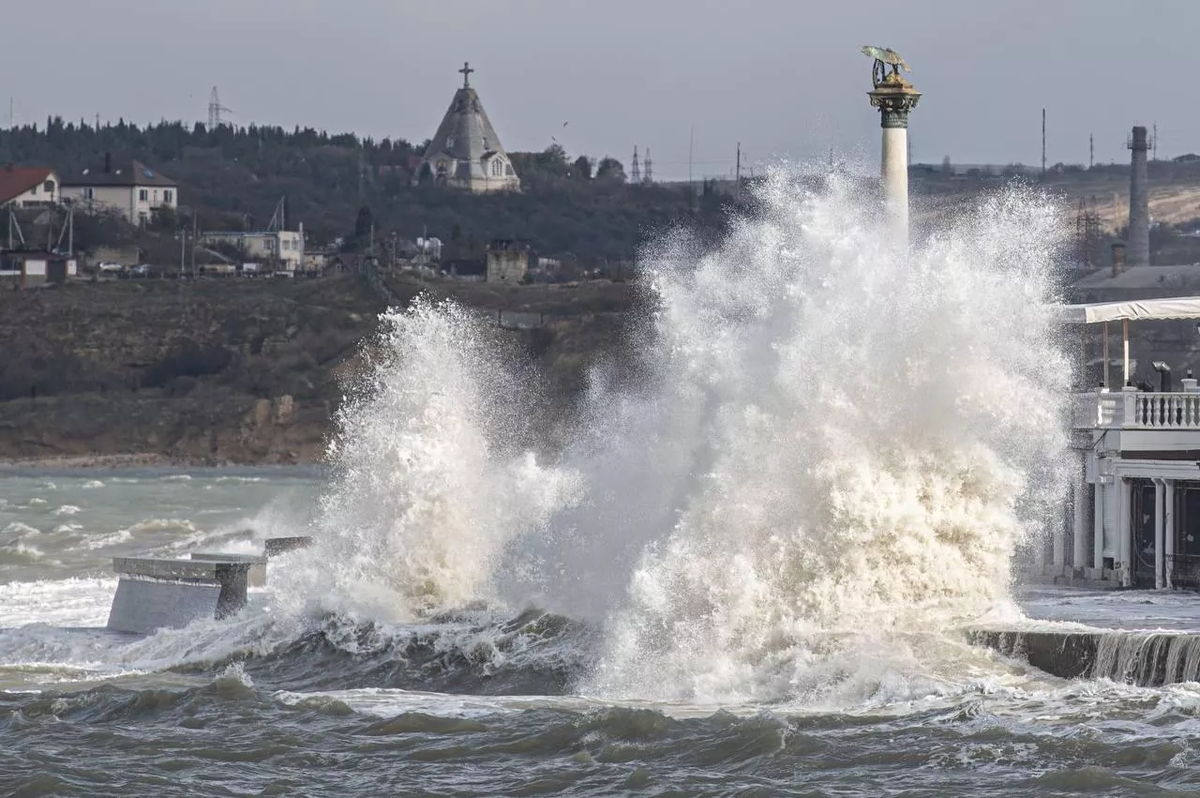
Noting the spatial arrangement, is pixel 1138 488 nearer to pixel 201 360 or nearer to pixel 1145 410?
pixel 1145 410

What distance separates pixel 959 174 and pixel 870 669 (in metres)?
150

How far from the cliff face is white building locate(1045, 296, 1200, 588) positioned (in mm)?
53251

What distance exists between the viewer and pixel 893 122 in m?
27.4

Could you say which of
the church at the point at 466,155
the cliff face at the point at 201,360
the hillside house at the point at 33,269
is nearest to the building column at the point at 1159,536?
the cliff face at the point at 201,360

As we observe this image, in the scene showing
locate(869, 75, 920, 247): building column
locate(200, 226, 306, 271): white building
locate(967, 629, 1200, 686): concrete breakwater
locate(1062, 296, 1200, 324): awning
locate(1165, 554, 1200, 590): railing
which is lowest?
locate(967, 629, 1200, 686): concrete breakwater

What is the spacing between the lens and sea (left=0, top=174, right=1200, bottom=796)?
1745cm

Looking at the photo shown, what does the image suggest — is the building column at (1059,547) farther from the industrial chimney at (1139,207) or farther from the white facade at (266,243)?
the white facade at (266,243)

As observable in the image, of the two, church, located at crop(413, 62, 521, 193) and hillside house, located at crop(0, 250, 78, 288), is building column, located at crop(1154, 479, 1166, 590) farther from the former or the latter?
church, located at crop(413, 62, 521, 193)

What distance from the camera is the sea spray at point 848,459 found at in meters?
20.3

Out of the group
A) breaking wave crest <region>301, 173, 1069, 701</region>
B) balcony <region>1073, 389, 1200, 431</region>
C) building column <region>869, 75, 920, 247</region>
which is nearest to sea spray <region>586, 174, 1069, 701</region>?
breaking wave crest <region>301, 173, 1069, 701</region>

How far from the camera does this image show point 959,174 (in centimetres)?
16538

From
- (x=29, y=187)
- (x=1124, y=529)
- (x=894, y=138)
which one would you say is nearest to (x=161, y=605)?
(x=894, y=138)

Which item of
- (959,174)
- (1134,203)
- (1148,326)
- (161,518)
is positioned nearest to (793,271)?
(161,518)

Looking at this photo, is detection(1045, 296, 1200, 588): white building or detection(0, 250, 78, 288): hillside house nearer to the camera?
detection(1045, 296, 1200, 588): white building
